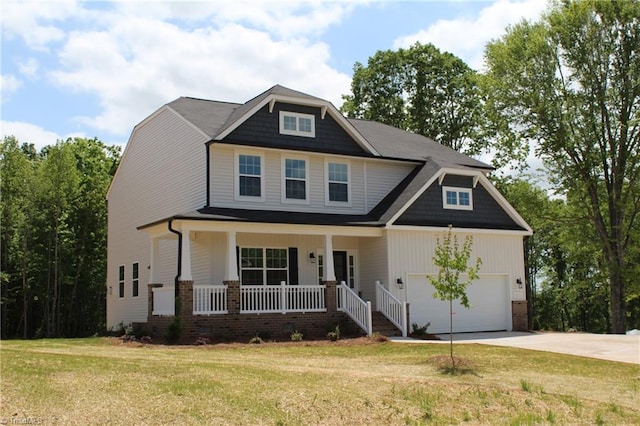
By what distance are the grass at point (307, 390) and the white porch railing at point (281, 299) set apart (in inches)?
200

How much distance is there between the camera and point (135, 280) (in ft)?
Answer: 91.1

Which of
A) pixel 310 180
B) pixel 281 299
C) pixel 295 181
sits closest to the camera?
pixel 281 299

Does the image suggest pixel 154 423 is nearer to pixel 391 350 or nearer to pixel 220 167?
pixel 391 350

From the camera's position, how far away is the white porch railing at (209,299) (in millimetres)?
19888

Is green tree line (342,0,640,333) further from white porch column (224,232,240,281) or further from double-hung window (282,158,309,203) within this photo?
white porch column (224,232,240,281)

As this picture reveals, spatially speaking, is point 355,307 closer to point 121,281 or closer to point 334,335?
point 334,335

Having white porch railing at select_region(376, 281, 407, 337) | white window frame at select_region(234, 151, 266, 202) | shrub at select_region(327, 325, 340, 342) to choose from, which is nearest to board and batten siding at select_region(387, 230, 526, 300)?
Result: white porch railing at select_region(376, 281, 407, 337)

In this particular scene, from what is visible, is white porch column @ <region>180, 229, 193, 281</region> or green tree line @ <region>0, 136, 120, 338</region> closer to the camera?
white porch column @ <region>180, 229, 193, 281</region>

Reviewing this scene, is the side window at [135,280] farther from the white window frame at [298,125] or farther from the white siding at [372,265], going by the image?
the white siding at [372,265]

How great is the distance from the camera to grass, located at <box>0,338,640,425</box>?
Answer: 32.5ft

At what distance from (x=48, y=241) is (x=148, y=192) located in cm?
1035

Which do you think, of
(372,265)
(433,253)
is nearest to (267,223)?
(372,265)

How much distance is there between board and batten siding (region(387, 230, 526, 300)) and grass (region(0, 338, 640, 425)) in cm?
772

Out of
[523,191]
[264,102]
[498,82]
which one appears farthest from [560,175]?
[264,102]
